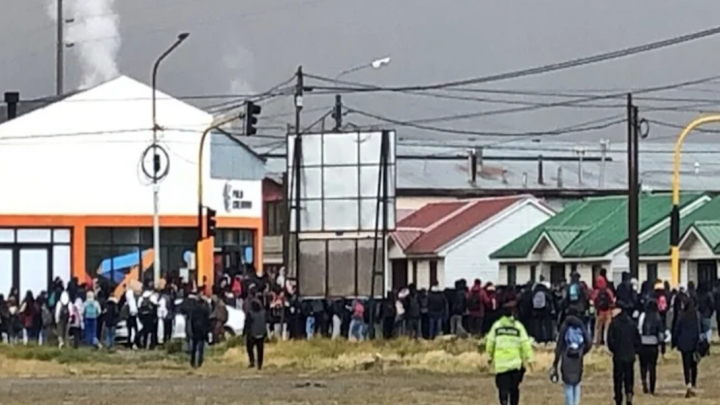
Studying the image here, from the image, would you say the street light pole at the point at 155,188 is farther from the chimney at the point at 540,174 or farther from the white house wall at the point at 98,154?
the chimney at the point at 540,174

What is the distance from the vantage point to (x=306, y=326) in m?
47.0

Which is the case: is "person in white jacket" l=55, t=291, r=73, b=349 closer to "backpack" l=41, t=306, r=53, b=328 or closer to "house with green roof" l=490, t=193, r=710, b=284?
"backpack" l=41, t=306, r=53, b=328

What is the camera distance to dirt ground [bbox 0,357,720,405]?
30156 mm

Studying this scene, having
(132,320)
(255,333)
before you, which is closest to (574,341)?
(255,333)

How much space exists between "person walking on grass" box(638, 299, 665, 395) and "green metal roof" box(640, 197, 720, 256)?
109ft

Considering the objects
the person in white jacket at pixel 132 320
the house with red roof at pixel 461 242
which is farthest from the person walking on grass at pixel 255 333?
the house with red roof at pixel 461 242

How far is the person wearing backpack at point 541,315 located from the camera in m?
44.6

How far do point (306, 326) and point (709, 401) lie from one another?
62.0ft

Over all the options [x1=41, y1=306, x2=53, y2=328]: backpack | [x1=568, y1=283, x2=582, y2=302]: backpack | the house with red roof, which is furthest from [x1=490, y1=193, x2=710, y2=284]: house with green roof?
[x1=41, y1=306, x2=53, y2=328]: backpack

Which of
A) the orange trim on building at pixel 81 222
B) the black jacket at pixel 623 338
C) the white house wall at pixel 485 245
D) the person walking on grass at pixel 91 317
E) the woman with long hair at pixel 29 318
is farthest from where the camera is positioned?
the white house wall at pixel 485 245

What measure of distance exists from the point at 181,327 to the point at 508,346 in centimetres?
2296

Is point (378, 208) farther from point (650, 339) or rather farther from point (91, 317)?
point (650, 339)

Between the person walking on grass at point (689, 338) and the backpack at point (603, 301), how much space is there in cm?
1127

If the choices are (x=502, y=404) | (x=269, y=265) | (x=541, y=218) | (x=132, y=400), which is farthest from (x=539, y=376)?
(x=269, y=265)
